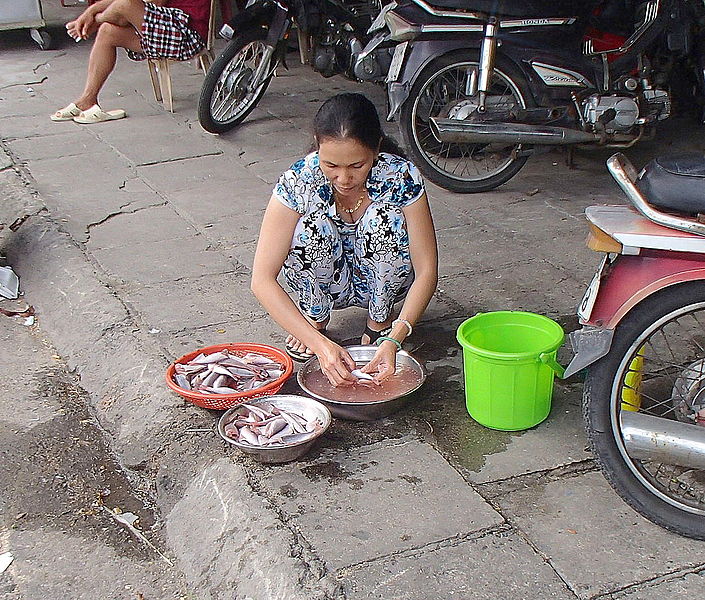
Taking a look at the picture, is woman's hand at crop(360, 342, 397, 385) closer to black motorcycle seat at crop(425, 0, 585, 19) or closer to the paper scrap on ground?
the paper scrap on ground

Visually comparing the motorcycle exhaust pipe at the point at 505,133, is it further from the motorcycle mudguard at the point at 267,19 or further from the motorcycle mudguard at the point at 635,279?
the motorcycle mudguard at the point at 635,279

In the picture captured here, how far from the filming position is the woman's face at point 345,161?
2.75 metres

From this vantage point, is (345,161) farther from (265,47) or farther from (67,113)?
(67,113)

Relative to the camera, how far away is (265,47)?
20.1 ft

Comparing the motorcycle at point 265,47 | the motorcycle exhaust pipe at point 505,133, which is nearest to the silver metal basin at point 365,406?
the motorcycle exhaust pipe at point 505,133

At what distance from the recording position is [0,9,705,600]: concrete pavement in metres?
2.26

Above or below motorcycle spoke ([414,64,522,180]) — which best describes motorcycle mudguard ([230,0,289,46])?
above

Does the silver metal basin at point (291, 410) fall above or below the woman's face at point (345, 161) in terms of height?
below

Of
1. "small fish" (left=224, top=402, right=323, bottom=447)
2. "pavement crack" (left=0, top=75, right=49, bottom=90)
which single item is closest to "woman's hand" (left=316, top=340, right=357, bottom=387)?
"small fish" (left=224, top=402, right=323, bottom=447)

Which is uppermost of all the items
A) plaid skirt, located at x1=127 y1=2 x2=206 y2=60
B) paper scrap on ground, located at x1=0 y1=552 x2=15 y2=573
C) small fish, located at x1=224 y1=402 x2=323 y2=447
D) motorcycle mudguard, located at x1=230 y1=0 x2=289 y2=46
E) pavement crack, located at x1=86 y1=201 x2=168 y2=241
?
motorcycle mudguard, located at x1=230 y1=0 x2=289 y2=46

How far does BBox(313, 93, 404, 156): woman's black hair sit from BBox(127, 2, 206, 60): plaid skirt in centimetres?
401

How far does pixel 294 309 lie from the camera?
297 cm

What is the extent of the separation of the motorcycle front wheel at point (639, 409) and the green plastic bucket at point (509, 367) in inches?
10.1

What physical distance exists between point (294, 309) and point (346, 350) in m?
0.23
